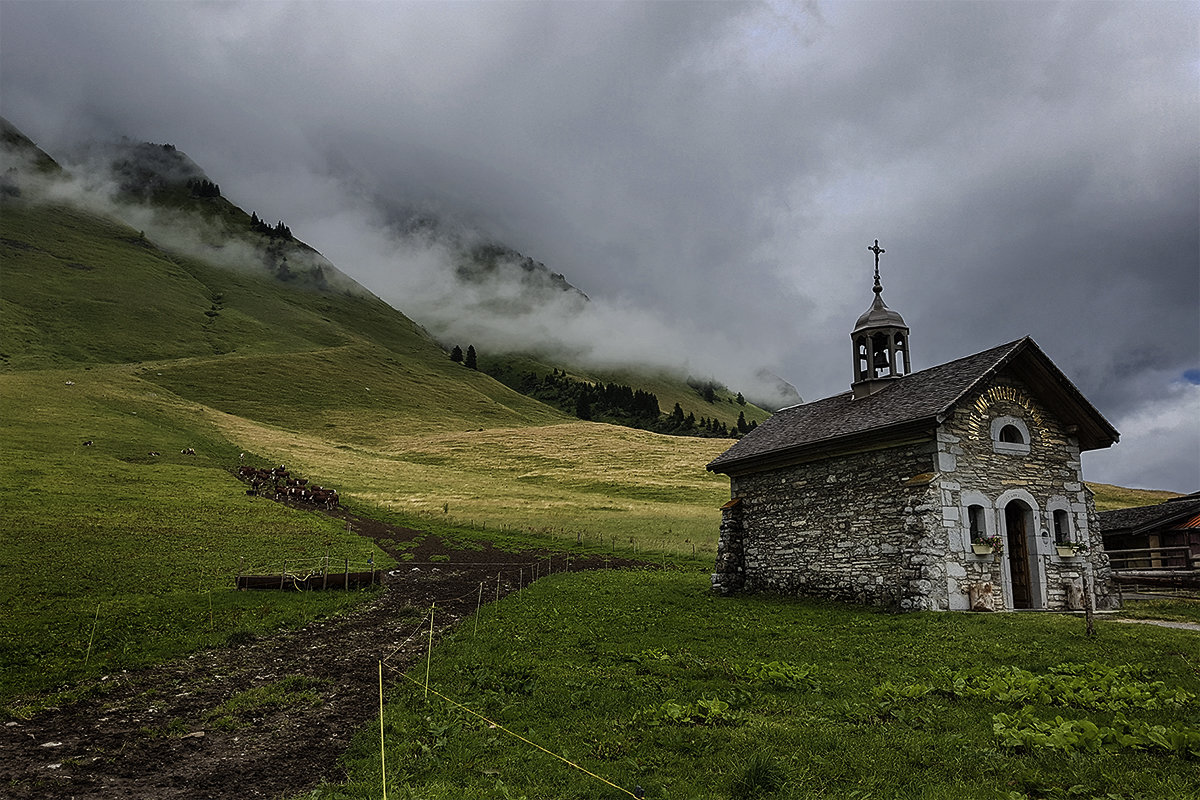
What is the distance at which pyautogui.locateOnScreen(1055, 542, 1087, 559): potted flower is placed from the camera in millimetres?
21844

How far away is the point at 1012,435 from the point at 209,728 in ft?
78.0

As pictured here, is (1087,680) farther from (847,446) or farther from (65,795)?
(65,795)

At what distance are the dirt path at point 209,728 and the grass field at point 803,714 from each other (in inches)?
36.0

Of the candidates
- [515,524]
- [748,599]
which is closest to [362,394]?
[515,524]

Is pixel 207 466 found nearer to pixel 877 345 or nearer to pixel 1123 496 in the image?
pixel 877 345

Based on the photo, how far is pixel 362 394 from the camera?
134750mm

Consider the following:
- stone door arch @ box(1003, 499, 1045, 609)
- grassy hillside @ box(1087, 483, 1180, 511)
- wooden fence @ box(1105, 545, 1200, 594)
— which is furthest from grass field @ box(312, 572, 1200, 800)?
grassy hillside @ box(1087, 483, 1180, 511)

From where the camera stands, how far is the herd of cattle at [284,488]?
1940 inches

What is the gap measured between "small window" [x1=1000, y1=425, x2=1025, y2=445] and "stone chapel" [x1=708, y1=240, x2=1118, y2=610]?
44mm

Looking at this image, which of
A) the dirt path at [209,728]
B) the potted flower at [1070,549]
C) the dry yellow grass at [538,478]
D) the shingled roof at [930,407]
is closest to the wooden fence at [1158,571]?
the potted flower at [1070,549]

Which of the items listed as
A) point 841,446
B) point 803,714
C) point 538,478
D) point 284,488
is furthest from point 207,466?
point 803,714

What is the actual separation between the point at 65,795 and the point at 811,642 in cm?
1378

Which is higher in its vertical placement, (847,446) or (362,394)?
(362,394)

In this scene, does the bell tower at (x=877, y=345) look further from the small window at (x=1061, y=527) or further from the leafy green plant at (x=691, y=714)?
the leafy green plant at (x=691, y=714)
